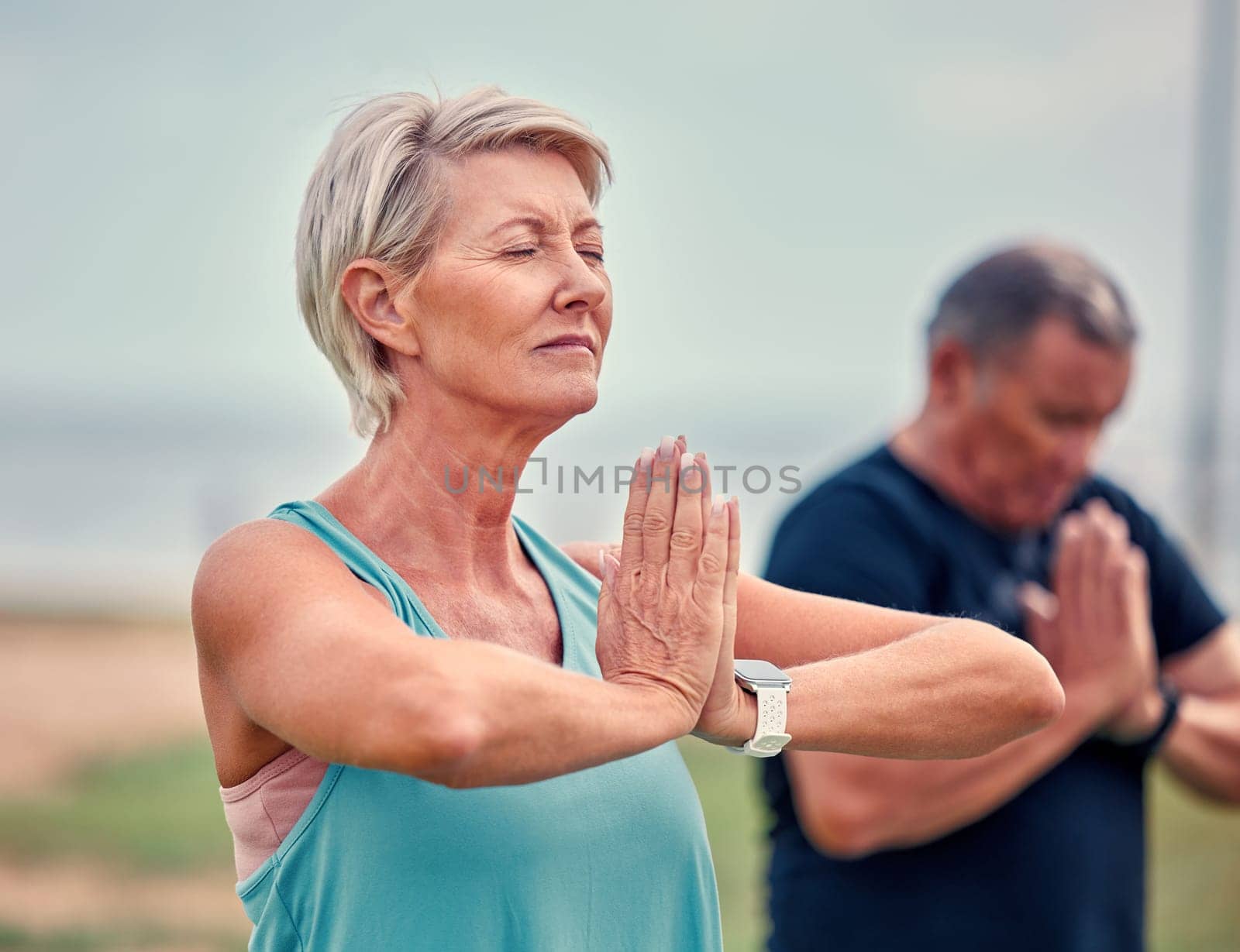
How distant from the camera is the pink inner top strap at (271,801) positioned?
4.85 feet

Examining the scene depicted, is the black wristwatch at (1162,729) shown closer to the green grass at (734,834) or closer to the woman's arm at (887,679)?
the woman's arm at (887,679)

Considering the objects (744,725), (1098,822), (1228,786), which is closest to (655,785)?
(744,725)

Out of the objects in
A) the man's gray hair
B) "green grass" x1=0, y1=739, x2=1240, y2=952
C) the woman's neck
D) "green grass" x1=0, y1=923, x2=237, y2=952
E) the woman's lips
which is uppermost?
the man's gray hair

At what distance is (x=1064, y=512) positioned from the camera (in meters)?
3.02

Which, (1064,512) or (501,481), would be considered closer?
(501,481)

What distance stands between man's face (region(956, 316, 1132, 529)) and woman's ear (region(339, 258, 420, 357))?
1.65 m

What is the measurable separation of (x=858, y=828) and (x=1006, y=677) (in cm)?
100

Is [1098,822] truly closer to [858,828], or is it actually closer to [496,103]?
[858,828]

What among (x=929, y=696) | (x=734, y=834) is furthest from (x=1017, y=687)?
(x=734, y=834)

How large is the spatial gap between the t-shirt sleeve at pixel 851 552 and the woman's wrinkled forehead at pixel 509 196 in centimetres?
113

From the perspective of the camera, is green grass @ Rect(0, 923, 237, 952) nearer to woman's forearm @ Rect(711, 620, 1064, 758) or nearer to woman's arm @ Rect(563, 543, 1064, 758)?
woman's arm @ Rect(563, 543, 1064, 758)

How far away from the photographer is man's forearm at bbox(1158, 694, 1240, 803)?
2918 millimetres

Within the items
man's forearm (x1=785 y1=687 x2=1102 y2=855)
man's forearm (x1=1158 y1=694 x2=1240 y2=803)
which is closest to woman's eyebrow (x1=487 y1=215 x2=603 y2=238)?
man's forearm (x1=785 y1=687 x2=1102 y2=855)

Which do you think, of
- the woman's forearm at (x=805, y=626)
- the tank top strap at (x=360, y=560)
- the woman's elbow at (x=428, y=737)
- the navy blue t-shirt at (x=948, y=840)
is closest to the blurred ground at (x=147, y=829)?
the navy blue t-shirt at (x=948, y=840)
